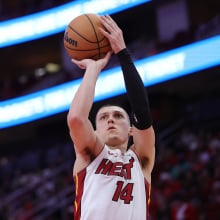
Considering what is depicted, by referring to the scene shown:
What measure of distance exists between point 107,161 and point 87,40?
672 millimetres

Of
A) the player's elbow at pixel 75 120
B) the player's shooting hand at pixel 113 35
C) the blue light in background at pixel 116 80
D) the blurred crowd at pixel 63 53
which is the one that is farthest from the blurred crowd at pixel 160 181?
the player's elbow at pixel 75 120

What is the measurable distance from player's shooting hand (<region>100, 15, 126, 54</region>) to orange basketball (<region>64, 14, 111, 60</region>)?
42 millimetres

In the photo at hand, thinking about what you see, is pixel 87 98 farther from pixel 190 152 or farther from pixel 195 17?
pixel 195 17

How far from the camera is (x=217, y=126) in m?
11.4

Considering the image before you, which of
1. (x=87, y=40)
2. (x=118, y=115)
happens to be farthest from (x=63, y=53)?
(x=87, y=40)

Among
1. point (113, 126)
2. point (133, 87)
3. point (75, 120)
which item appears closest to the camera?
point (75, 120)

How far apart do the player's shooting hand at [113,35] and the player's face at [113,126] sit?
43 cm

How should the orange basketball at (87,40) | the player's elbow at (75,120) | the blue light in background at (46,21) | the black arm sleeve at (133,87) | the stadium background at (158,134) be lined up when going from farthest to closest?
the blue light in background at (46,21), the stadium background at (158,134), the orange basketball at (87,40), the black arm sleeve at (133,87), the player's elbow at (75,120)

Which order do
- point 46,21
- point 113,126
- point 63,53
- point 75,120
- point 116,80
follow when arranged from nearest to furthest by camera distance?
point 75,120 → point 113,126 → point 116,80 → point 46,21 → point 63,53

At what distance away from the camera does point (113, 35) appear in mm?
2869

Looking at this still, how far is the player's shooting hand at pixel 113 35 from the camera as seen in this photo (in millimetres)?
2842

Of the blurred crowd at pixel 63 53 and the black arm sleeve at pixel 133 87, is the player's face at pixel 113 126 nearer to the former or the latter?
the black arm sleeve at pixel 133 87

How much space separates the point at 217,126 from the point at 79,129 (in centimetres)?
909

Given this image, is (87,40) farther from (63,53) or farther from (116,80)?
(63,53)
